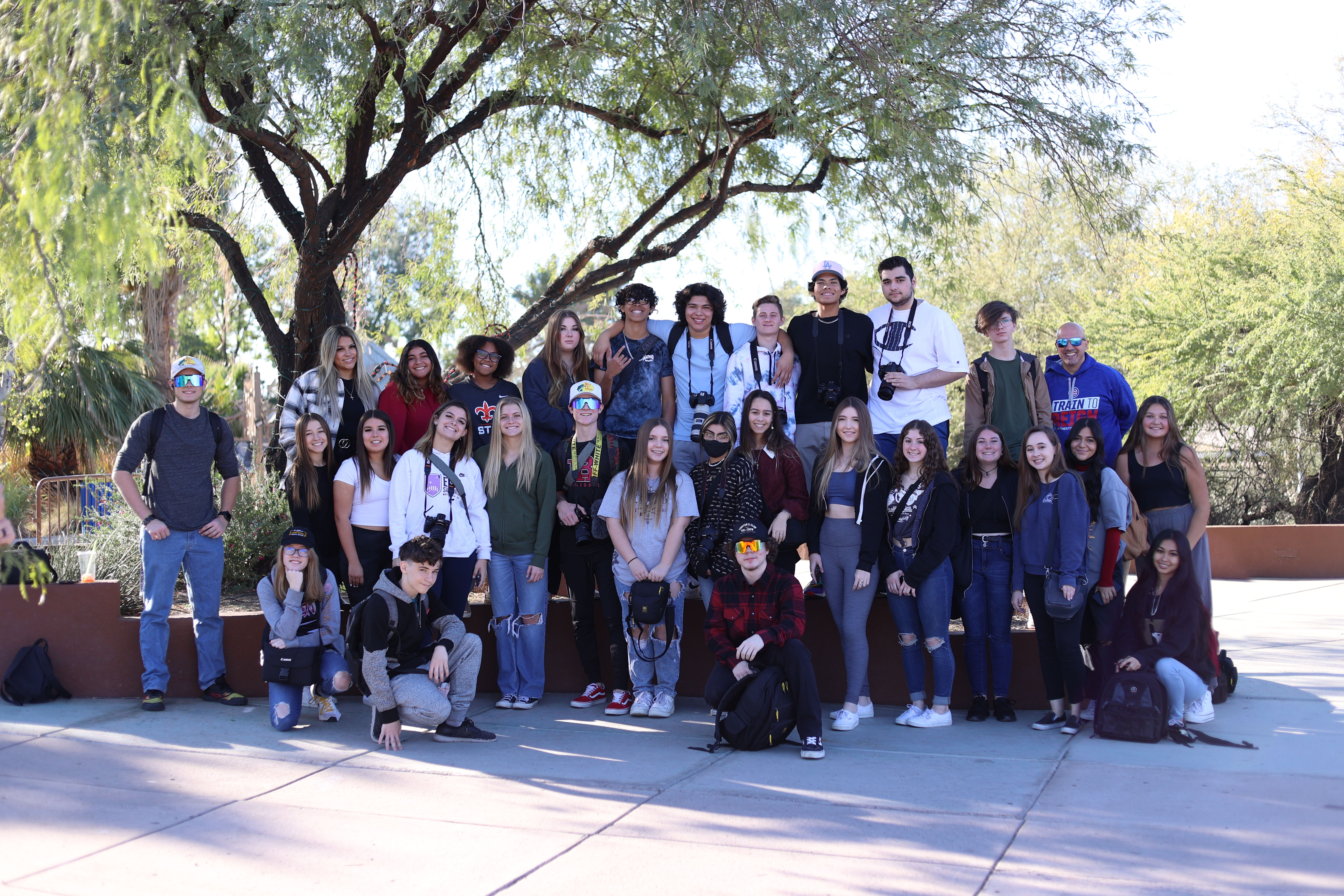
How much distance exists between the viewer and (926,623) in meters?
6.18

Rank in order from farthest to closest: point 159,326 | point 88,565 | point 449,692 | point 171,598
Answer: point 159,326 → point 88,565 → point 171,598 → point 449,692

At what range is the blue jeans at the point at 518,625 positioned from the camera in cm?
658

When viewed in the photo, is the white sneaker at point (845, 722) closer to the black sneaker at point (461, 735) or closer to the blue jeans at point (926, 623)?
the blue jeans at point (926, 623)

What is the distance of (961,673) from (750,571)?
1.67 meters

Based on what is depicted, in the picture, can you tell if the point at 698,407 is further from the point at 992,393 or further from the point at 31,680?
the point at 31,680

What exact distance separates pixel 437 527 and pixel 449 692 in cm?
93

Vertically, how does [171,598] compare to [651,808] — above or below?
above

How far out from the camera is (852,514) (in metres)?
6.21

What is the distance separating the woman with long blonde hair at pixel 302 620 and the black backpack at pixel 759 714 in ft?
7.18

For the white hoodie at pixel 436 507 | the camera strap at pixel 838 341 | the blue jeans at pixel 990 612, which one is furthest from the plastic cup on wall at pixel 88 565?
the blue jeans at pixel 990 612

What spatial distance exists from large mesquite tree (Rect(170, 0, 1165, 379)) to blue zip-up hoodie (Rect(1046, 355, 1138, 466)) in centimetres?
191

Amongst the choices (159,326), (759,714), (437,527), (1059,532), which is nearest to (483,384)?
(437,527)

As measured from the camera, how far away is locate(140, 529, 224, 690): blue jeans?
6535mm

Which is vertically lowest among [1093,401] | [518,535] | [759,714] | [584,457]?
[759,714]
